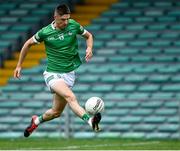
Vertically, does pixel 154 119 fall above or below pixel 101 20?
below

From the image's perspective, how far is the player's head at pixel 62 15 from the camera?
14.6 meters

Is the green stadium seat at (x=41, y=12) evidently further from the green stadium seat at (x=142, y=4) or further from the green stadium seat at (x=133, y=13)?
the green stadium seat at (x=142, y=4)

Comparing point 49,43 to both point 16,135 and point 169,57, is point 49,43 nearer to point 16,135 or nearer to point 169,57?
point 16,135

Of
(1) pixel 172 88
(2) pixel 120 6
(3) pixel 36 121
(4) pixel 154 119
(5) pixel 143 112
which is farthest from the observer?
(2) pixel 120 6

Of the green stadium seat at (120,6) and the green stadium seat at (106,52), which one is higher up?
the green stadium seat at (120,6)

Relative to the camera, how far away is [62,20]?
579 inches

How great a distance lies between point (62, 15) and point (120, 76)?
29.3ft

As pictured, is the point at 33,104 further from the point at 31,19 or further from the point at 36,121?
the point at 36,121

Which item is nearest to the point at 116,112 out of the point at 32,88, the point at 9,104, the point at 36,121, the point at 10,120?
the point at 10,120

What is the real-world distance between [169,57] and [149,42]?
92 cm

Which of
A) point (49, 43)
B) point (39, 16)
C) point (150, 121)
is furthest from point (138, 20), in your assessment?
point (49, 43)

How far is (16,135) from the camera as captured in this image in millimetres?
21688

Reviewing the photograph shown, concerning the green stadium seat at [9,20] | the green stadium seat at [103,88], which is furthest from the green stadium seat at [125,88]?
the green stadium seat at [9,20]

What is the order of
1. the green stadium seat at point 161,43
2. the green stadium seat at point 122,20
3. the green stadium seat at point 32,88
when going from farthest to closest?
the green stadium seat at point 122,20, the green stadium seat at point 161,43, the green stadium seat at point 32,88
